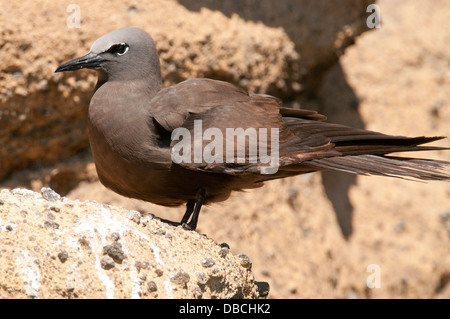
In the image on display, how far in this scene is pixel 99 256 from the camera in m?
3.71

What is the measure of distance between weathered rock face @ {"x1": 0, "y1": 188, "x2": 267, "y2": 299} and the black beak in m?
1.15

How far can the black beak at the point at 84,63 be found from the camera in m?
4.99

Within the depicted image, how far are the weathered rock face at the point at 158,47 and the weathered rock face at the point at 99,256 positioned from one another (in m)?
2.68

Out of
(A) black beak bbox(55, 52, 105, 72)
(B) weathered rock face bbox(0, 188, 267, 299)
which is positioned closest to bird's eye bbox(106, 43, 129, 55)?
(A) black beak bbox(55, 52, 105, 72)

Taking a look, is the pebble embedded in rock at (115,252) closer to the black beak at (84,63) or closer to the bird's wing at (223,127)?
the bird's wing at (223,127)

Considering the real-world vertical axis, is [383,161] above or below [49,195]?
above

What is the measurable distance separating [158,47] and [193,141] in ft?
8.38

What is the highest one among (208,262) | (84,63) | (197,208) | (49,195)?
(84,63)

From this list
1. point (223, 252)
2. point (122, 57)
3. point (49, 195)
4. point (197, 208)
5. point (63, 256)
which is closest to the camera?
point (63, 256)

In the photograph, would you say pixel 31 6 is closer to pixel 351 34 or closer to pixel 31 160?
pixel 31 160

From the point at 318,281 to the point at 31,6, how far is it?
4202 mm

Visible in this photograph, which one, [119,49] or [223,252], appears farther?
[119,49]

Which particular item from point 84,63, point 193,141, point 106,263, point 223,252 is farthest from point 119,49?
point 106,263

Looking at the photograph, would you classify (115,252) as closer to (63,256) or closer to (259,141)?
(63,256)
